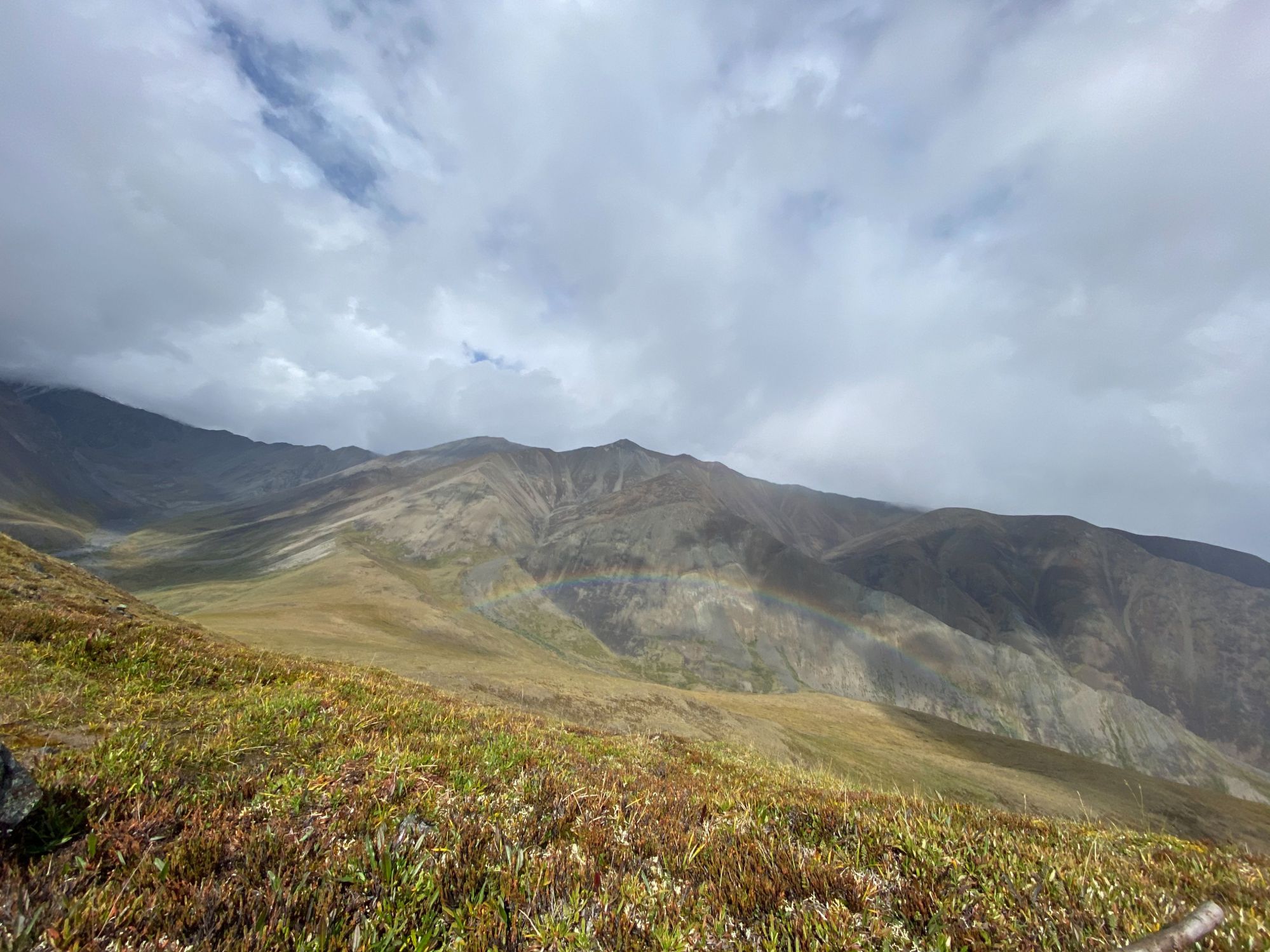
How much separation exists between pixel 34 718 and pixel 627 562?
191 metres

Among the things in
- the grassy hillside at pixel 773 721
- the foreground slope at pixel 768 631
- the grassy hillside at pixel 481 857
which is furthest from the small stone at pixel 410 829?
the foreground slope at pixel 768 631

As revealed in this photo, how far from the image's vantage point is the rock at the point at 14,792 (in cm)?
308

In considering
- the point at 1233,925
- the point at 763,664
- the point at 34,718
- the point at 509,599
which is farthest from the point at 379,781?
the point at 509,599

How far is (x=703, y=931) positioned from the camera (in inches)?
125

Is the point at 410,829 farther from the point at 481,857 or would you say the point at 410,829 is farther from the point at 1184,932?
the point at 1184,932

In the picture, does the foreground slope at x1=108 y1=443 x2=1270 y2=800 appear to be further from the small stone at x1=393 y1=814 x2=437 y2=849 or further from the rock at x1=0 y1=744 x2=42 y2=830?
the small stone at x1=393 y1=814 x2=437 y2=849

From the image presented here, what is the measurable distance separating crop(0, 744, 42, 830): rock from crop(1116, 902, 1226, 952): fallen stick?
6104 millimetres

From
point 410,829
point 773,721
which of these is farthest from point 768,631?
point 410,829

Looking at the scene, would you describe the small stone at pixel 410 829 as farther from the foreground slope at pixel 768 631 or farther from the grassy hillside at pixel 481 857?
the foreground slope at pixel 768 631

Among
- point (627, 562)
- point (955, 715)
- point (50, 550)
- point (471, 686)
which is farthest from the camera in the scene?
point (627, 562)

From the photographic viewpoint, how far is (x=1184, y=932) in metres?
2.78

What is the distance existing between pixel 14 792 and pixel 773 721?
56.0 metres

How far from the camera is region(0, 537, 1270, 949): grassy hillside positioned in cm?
293

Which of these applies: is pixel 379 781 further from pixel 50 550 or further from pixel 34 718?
pixel 50 550
